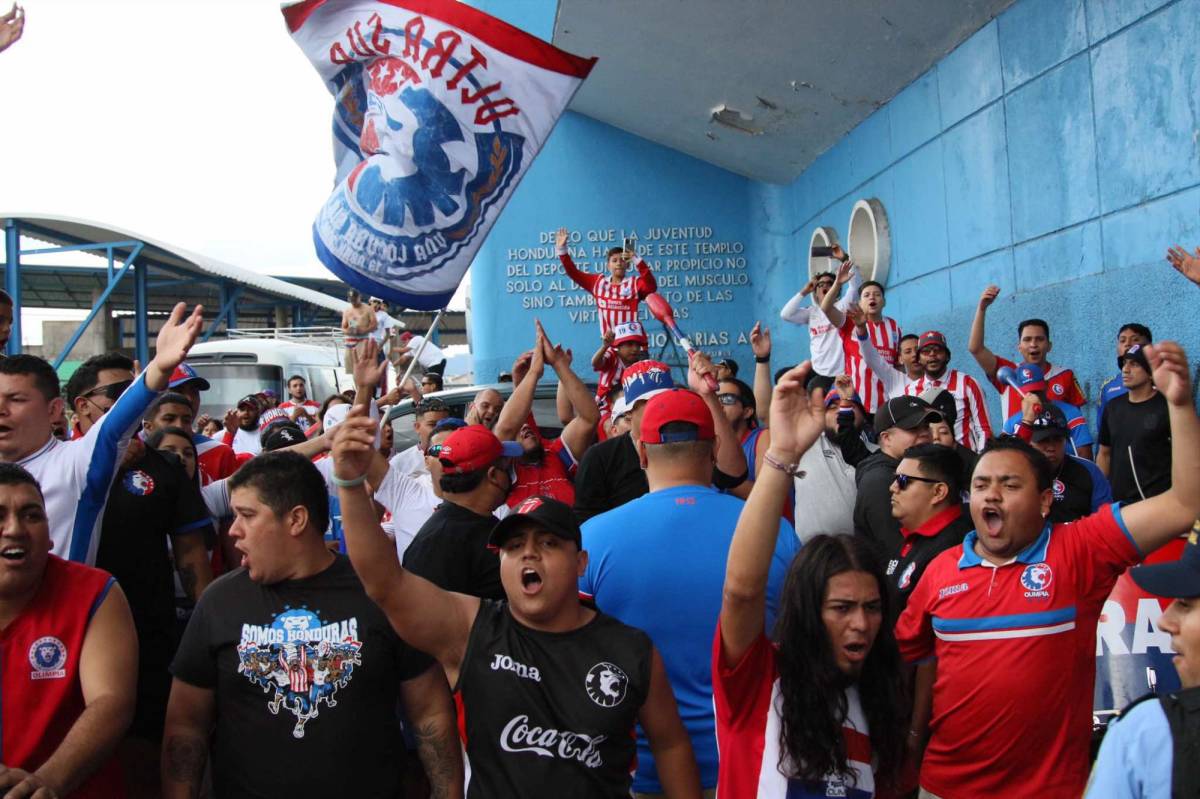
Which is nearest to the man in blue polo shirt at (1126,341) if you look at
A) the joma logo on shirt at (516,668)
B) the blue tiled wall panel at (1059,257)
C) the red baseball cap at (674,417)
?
the blue tiled wall panel at (1059,257)

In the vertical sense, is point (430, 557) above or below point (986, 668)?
above

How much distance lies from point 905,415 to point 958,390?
89.9 inches

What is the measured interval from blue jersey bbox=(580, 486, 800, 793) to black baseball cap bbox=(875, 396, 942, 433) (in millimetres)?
2444

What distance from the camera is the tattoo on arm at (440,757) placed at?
3.41 m

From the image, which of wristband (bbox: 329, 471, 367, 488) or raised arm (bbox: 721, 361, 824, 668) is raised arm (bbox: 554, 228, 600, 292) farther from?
raised arm (bbox: 721, 361, 824, 668)

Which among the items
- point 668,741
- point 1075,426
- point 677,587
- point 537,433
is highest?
point 537,433

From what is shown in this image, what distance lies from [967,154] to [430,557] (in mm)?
8041

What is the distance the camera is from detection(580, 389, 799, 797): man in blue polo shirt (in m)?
3.39

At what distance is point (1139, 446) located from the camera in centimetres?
712

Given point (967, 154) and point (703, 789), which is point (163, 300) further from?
point (703, 789)

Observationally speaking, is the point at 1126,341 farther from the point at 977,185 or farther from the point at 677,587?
the point at 677,587

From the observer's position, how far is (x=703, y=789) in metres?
3.44

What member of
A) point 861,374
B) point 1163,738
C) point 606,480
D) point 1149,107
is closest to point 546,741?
point 1163,738

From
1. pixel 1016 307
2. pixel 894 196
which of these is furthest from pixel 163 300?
pixel 1016 307
